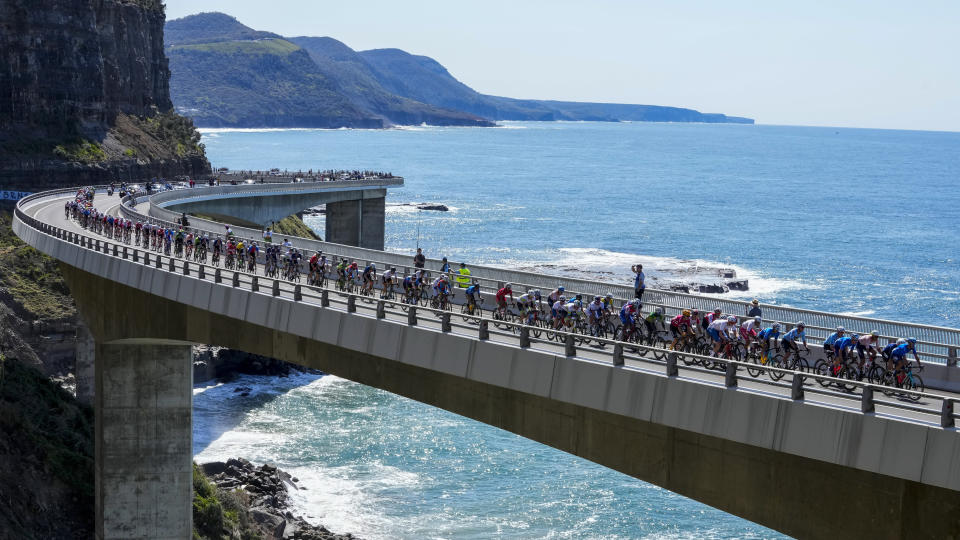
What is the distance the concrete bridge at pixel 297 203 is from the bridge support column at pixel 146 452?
114 feet

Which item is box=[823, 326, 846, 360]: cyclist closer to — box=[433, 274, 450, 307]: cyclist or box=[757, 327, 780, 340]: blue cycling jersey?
box=[757, 327, 780, 340]: blue cycling jersey

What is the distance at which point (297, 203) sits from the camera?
98.7m

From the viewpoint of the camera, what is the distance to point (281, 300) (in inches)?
1203

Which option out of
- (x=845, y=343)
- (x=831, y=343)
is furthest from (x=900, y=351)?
(x=831, y=343)

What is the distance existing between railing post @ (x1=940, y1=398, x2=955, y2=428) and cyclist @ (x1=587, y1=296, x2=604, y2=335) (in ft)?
33.0

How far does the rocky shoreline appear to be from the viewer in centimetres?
4538

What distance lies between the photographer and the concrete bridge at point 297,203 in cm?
8581

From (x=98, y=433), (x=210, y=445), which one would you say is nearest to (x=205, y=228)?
(x=210, y=445)

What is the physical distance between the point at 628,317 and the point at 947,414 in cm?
917

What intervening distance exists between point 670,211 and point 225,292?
505 ft

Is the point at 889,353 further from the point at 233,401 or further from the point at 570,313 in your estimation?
the point at 233,401

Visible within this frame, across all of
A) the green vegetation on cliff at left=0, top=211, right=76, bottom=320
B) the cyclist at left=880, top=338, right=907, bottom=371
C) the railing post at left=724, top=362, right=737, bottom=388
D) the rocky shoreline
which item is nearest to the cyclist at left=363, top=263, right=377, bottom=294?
the rocky shoreline

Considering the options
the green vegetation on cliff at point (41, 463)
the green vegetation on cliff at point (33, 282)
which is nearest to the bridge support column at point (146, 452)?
the green vegetation on cliff at point (41, 463)

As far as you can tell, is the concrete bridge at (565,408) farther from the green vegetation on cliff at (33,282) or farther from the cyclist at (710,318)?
the green vegetation on cliff at (33,282)
